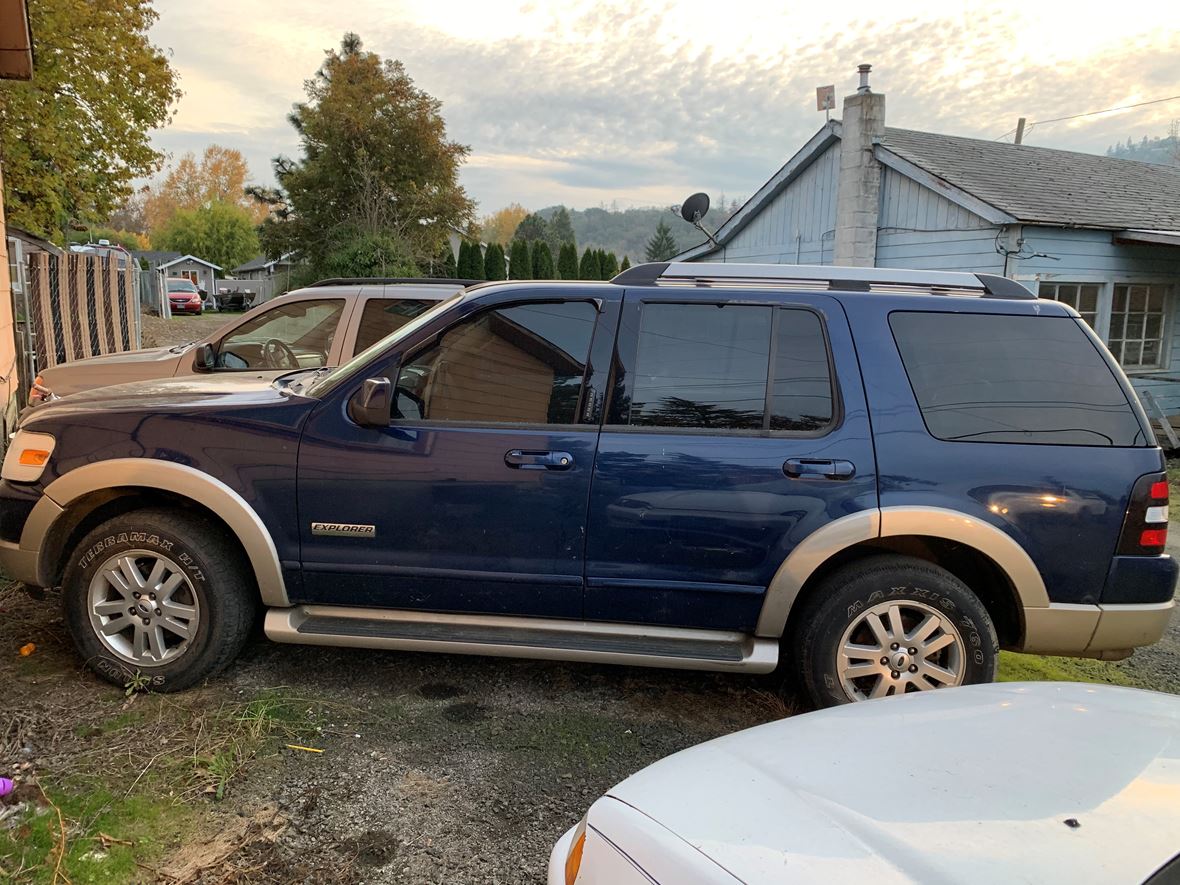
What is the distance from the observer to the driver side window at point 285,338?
6719 millimetres

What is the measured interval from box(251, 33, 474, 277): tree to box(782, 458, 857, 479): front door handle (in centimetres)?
2844

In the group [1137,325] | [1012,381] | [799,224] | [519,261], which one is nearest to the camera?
[1012,381]

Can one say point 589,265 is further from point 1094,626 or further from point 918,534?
point 1094,626

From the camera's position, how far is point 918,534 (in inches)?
131

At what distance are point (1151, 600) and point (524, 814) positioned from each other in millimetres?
2600

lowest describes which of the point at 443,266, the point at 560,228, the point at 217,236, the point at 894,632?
the point at 894,632

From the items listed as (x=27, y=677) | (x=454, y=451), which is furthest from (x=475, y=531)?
(x=27, y=677)

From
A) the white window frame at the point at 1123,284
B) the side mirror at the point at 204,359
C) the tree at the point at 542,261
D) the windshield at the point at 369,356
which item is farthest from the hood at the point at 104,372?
the tree at the point at 542,261

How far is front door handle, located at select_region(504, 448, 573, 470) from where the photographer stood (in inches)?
134

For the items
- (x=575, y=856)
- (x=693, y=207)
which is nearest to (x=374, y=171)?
(x=693, y=207)

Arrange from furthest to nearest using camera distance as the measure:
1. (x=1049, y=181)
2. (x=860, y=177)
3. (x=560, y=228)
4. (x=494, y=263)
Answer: (x=560, y=228) → (x=494, y=263) → (x=1049, y=181) → (x=860, y=177)

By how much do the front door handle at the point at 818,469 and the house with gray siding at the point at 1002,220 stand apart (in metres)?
9.07

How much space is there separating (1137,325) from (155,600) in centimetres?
1389

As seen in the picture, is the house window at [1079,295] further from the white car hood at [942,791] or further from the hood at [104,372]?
the white car hood at [942,791]
